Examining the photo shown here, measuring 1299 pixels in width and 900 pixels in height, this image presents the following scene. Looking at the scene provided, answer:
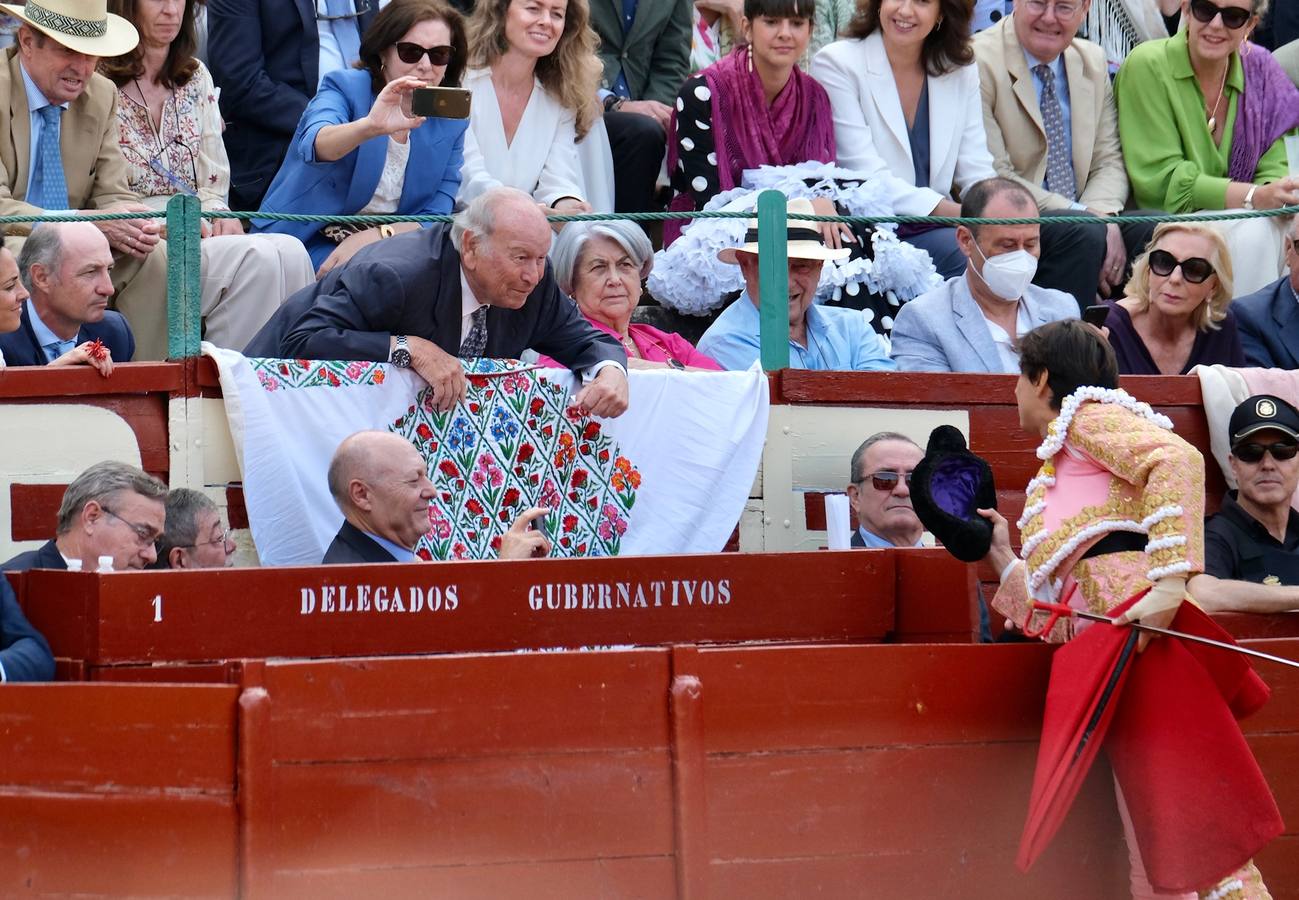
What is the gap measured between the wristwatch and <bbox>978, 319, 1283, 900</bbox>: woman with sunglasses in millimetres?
2051

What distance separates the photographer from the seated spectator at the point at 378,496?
5.58 metres

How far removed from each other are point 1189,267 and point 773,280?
5.20ft

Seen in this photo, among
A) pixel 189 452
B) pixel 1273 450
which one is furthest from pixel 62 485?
pixel 1273 450

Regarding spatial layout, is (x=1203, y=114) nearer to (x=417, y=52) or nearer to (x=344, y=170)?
(x=417, y=52)

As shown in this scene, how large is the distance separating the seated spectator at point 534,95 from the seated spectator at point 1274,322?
249 cm

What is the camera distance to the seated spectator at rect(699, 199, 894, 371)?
7082 millimetres

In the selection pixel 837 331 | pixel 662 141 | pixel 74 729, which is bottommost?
pixel 74 729

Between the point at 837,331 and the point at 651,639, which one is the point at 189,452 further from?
the point at 837,331

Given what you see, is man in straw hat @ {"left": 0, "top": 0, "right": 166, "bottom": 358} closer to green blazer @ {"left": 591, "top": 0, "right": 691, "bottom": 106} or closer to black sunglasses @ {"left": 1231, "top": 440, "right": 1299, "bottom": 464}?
green blazer @ {"left": 591, "top": 0, "right": 691, "bottom": 106}

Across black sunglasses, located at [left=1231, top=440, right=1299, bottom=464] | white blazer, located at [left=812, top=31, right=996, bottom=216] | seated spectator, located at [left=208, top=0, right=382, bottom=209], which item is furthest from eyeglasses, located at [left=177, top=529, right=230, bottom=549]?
white blazer, located at [left=812, top=31, right=996, bottom=216]

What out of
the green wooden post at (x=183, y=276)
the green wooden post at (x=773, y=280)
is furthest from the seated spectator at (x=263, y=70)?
the green wooden post at (x=773, y=280)

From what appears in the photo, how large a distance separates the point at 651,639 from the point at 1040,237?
3471 millimetres

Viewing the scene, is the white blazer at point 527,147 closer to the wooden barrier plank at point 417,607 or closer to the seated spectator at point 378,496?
the seated spectator at point 378,496

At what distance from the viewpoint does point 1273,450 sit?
6371 mm
